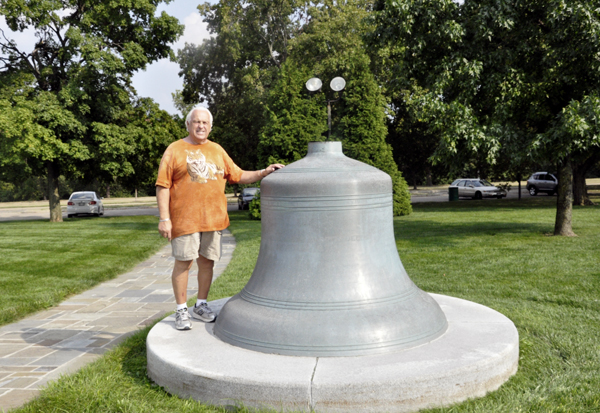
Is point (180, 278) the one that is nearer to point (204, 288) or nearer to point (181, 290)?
point (181, 290)

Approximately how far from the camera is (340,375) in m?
3.21

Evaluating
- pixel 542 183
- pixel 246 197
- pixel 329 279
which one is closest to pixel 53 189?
pixel 246 197

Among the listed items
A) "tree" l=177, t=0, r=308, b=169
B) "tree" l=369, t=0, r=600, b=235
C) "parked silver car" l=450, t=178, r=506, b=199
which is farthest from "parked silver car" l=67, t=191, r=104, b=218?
"parked silver car" l=450, t=178, r=506, b=199

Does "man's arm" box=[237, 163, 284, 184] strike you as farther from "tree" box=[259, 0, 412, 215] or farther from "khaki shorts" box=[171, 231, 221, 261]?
"tree" box=[259, 0, 412, 215]

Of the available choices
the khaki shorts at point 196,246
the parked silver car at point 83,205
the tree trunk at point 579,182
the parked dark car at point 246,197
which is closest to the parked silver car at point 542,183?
the tree trunk at point 579,182

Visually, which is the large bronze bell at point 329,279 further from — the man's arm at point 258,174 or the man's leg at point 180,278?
the man's leg at point 180,278

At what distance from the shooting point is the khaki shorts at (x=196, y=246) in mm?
4199

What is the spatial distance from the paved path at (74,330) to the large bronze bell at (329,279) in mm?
1467

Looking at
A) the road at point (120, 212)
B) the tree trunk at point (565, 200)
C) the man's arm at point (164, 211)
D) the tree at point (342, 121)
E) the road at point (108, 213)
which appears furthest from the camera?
the road at point (120, 212)

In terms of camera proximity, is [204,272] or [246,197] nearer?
[204,272]

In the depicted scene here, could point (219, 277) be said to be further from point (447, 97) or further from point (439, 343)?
point (447, 97)

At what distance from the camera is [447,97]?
1214cm

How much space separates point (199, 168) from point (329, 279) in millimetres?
1379

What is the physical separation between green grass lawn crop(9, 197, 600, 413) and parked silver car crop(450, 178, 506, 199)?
1862cm
